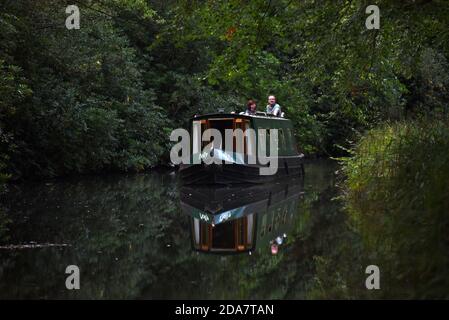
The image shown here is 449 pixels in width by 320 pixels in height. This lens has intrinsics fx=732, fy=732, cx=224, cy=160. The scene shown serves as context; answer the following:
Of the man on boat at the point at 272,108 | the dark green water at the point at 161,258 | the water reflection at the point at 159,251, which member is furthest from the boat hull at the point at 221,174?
the dark green water at the point at 161,258

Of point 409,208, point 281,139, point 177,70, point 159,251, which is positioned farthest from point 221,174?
point 177,70

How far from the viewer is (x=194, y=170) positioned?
18.8 m

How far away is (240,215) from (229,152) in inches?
268

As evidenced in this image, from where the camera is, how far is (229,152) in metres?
18.4

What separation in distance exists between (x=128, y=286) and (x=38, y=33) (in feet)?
53.1

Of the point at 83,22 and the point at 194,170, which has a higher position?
the point at 83,22

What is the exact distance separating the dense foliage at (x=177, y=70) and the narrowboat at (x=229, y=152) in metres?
1.81

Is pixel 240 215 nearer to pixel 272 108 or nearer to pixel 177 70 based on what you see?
pixel 272 108

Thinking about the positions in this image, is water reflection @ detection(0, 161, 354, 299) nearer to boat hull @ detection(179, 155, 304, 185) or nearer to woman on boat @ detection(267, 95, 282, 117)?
boat hull @ detection(179, 155, 304, 185)

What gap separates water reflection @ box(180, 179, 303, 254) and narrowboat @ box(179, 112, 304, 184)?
52 cm

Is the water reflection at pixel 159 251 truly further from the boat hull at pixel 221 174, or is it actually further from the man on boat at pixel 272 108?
the man on boat at pixel 272 108

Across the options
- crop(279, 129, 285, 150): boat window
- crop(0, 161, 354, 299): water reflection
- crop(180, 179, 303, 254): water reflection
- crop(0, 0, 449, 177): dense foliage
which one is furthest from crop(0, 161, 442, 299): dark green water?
crop(279, 129, 285, 150): boat window
